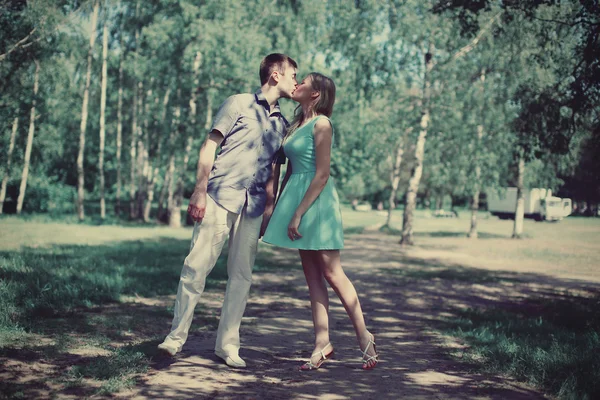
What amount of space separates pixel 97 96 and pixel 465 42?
24.4 meters

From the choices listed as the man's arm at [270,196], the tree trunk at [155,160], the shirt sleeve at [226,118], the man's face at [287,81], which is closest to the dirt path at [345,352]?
the man's arm at [270,196]

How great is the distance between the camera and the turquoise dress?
459 centimetres

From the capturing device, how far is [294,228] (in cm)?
454

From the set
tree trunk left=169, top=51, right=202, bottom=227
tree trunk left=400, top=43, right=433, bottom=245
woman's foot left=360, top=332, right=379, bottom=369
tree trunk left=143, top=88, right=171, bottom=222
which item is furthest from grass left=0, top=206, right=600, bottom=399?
tree trunk left=143, top=88, right=171, bottom=222

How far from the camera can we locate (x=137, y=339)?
5293mm

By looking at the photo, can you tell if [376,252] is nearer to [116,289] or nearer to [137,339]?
[116,289]

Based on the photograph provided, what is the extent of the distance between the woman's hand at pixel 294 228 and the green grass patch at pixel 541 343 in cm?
195

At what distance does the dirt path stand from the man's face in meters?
2.26

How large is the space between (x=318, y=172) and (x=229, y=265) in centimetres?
106

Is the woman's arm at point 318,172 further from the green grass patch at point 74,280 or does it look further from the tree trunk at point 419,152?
the tree trunk at point 419,152

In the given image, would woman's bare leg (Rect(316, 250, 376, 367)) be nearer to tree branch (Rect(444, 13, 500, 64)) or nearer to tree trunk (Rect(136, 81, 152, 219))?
tree branch (Rect(444, 13, 500, 64))

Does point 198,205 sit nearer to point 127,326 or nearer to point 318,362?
point 318,362

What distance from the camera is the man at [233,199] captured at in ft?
15.0

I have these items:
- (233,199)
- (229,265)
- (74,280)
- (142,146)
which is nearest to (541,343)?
(229,265)
